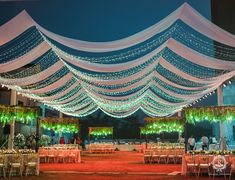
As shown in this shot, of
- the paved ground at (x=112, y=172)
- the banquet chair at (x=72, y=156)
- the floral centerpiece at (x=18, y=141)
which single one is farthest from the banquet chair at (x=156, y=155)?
the floral centerpiece at (x=18, y=141)

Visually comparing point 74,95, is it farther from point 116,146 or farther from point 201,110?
point 116,146

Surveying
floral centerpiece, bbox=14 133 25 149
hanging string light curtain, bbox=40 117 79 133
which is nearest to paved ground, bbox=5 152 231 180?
floral centerpiece, bbox=14 133 25 149

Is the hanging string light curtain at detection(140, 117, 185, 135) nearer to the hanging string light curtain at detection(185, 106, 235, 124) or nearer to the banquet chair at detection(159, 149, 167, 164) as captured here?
the banquet chair at detection(159, 149, 167, 164)

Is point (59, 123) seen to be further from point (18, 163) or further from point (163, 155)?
point (18, 163)

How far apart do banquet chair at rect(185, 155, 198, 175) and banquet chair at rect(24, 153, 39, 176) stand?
4.71m

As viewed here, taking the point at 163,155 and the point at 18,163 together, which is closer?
the point at 18,163

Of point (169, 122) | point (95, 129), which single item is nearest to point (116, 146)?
point (95, 129)

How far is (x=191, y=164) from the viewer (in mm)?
10141

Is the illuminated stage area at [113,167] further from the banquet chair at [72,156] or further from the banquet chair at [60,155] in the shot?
the banquet chair at [72,156]

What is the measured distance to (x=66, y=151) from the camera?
1612cm

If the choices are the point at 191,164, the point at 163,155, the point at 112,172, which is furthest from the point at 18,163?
the point at 163,155

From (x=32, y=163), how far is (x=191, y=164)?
490 centimetres

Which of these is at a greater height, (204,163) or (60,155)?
(204,163)

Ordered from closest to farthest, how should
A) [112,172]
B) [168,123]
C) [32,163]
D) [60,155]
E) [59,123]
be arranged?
[32,163] < [112,172] < [60,155] < [168,123] < [59,123]
